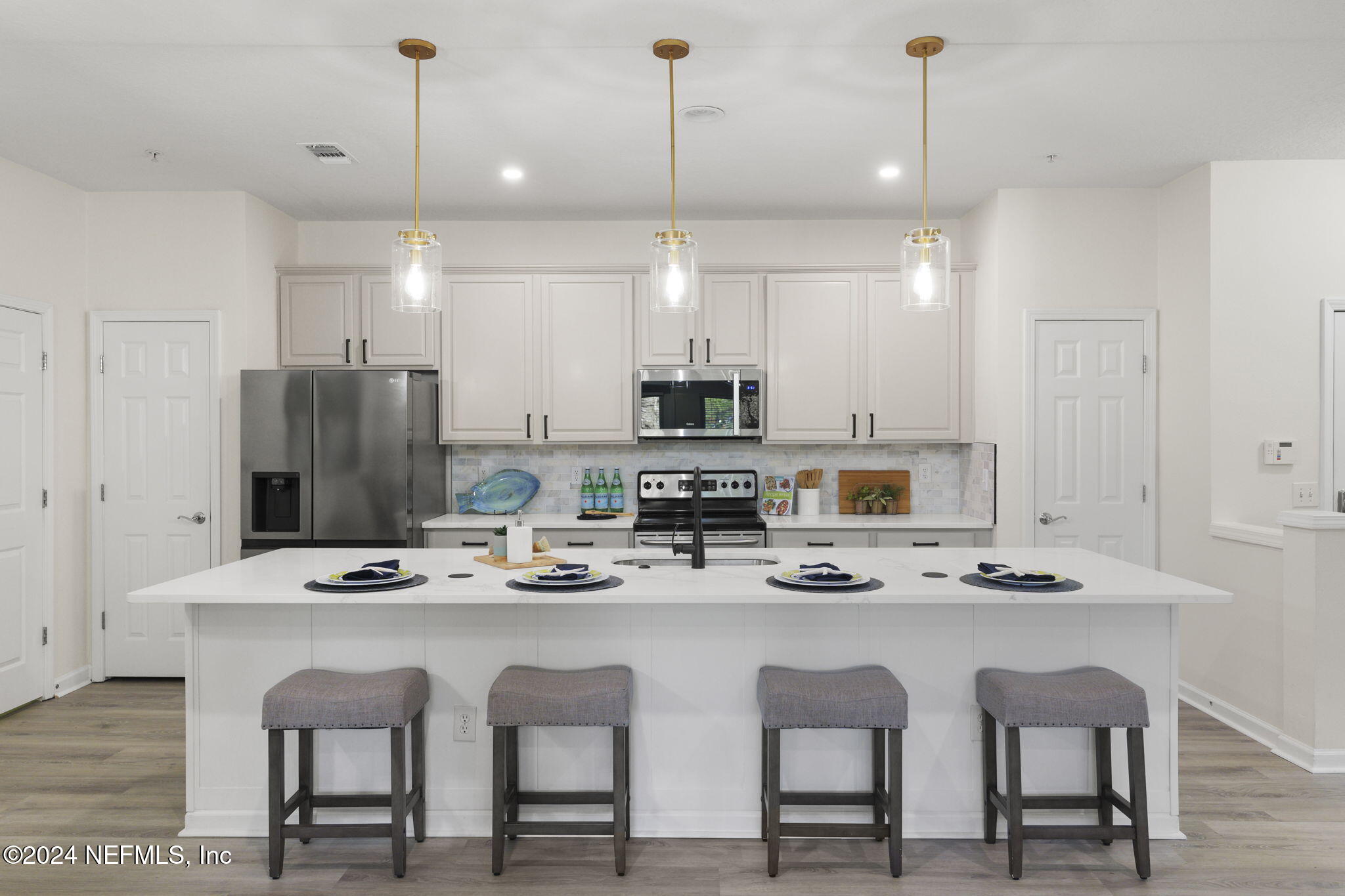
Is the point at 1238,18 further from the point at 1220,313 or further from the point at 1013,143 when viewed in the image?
the point at 1220,313

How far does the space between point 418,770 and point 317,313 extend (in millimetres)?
3043

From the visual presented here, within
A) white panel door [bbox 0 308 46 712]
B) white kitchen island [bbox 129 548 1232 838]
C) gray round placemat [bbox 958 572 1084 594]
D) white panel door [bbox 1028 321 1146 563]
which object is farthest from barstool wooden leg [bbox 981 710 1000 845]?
white panel door [bbox 0 308 46 712]

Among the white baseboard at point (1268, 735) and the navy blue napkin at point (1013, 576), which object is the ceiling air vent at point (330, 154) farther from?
the white baseboard at point (1268, 735)

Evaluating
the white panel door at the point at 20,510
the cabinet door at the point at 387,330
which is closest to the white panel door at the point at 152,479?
the white panel door at the point at 20,510

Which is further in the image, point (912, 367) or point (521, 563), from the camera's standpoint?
point (912, 367)

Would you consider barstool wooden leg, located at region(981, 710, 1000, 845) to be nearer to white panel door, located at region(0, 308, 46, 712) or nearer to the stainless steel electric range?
the stainless steel electric range

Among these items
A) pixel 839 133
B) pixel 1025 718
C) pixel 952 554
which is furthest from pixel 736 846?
pixel 839 133

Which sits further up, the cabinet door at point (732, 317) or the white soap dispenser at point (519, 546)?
the cabinet door at point (732, 317)

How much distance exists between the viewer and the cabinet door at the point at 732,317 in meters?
4.80

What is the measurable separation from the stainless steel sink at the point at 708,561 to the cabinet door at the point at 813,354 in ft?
5.65

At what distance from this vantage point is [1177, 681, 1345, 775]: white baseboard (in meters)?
3.24

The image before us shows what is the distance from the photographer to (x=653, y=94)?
320 cm

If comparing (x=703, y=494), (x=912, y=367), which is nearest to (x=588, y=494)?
(x=703, y=494)

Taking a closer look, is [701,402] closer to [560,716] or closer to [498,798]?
[560,716]
